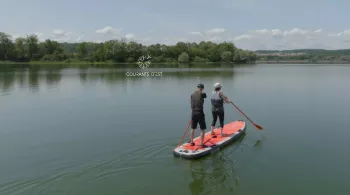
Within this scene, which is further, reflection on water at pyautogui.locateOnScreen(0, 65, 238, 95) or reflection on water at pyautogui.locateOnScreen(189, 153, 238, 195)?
reflection on water at pyautogui.locateOnScreen(0, 65, 238, 95)

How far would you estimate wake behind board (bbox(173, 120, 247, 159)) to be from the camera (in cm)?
1104

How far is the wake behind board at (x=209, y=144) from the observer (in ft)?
36.2

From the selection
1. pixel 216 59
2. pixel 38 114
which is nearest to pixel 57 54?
pixel 216 59

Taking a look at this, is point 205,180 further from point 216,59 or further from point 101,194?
point 216,59

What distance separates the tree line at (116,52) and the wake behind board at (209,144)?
Answer: 121m

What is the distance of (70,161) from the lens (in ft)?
35.0

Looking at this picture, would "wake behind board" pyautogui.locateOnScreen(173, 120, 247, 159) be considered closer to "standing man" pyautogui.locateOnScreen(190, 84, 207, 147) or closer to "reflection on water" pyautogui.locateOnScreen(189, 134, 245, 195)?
"reflection on water" pyautogui.locateOnScreen(189, 134, 245, 195)

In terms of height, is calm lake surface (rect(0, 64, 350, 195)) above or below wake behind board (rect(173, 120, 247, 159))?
below

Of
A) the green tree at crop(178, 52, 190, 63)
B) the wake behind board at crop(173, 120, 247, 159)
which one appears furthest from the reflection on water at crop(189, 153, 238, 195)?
the green tree at crop(178, 52, 190, 63)

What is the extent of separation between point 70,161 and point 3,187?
2.38 m

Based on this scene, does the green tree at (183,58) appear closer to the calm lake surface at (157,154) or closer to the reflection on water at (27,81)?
the reflection on water at (27,81)

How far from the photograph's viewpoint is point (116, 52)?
134 meters

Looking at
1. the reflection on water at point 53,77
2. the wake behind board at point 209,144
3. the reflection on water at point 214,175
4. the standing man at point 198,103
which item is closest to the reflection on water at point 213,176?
the reflection on water at point 214,175

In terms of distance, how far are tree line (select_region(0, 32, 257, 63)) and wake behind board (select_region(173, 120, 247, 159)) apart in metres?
121
